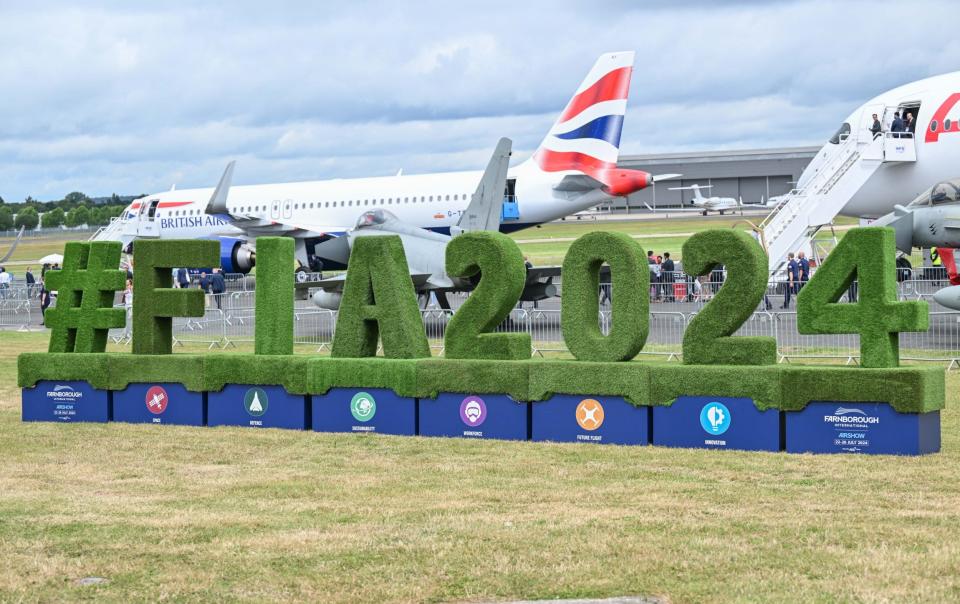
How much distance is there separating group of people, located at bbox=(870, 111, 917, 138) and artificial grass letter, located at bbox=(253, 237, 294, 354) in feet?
86.3

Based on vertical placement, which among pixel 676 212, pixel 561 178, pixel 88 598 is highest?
pixel 676 212

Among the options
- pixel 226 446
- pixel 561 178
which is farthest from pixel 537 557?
pixel 561 178

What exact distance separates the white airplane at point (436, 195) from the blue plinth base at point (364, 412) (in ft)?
76.7

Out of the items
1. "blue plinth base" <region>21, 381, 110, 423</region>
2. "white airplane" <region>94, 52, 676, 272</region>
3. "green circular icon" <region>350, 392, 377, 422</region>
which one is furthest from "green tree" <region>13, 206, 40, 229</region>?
"green circular icon" <region>350, 392, 377, 422</region>

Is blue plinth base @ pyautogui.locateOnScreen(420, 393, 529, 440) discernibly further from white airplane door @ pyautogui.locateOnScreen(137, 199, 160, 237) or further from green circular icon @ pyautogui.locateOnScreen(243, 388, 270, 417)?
white airplane door @ pyautogui.locateOnScreen(137, 199, 160, 237)

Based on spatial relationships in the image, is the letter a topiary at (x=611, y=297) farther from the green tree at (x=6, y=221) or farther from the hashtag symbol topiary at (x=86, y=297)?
the green tree at (x=6, y=221)

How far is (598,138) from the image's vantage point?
40.4 m

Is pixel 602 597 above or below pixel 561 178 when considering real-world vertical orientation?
below

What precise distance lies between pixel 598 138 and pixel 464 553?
33.9 m

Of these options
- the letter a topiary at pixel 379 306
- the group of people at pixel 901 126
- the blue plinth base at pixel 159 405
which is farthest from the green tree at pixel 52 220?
the letter a topiary at pixel 379 306

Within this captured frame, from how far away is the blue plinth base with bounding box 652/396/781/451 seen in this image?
1161cm

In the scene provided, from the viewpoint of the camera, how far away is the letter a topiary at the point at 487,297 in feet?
42.2

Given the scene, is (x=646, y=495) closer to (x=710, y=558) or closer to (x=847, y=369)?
(x=710, y=558)

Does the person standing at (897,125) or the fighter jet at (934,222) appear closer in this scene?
the fighter jet at (934,222)
